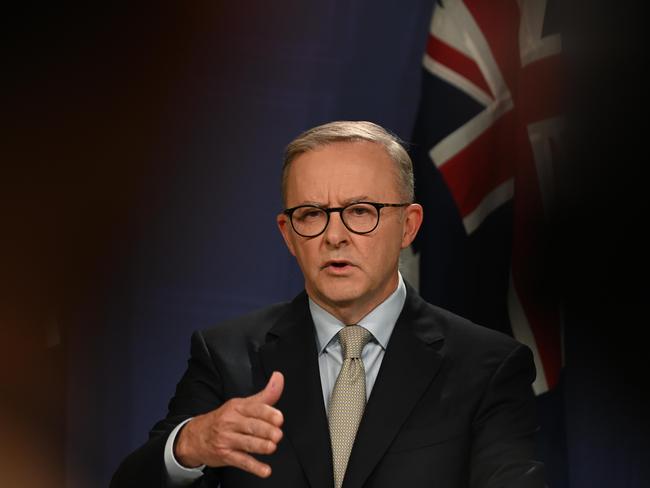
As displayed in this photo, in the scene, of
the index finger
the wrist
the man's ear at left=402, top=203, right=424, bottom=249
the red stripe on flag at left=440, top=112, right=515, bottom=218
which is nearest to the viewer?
the index finger

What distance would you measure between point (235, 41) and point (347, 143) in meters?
1.50

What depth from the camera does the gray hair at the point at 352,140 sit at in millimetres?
2047

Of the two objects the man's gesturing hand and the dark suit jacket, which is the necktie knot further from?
the man's gesturing hand

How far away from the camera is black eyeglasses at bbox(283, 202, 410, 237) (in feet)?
6.59

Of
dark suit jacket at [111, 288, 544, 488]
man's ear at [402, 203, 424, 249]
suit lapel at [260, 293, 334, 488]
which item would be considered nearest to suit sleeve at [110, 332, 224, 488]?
dark suit jacket at [111, 288, 544, 488]

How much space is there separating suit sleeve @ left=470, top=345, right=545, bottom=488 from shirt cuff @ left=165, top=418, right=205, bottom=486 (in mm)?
513

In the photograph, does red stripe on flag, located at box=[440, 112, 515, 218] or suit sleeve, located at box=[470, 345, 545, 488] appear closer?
suit sleeve, located at box=[470, 345, 545, 488]

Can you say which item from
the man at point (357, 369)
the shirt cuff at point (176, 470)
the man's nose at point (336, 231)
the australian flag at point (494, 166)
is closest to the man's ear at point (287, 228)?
the man at point (357, 369)

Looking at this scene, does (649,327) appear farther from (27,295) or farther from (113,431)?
(27,295)

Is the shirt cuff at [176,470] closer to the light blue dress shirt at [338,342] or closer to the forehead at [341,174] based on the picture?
the light blue dress shirt at [338,342]

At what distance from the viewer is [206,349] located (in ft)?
6.92

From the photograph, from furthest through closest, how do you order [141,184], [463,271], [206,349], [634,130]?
[141,184]
[463,271]
[634,130]
[206,349]

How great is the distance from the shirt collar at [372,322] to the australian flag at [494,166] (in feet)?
3.63

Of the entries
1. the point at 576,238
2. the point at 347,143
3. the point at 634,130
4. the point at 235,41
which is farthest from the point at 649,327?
the point at 235,41
